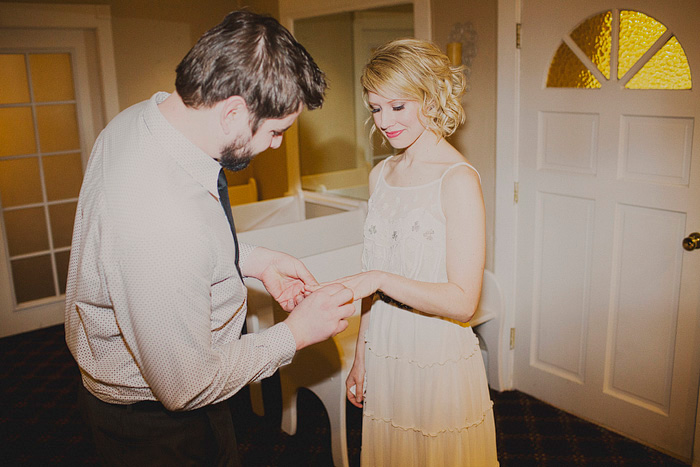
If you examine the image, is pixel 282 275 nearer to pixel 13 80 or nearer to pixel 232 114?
pixel 232 114

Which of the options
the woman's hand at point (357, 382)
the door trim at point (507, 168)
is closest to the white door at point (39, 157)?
the door trim at point (507, 168)

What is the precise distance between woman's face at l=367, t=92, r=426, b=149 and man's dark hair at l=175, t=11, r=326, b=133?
0.53 m

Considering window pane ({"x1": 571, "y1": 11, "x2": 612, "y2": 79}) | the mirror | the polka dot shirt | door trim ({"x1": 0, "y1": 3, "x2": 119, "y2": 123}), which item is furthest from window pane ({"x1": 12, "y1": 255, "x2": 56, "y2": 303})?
window pane ({"x1": 571, "y1": 11, "x2": 612, "y2": 79})

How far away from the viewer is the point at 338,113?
4500 millimetres

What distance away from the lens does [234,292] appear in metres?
1.25

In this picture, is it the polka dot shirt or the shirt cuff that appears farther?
the shirt cuff

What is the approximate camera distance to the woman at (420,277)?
157cm

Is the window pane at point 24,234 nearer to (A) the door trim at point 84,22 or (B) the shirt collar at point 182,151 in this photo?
(A) the door trim at point 84,22

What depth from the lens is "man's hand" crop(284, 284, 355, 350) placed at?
1.29m

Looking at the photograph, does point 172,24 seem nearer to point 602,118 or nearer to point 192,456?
point 602,118

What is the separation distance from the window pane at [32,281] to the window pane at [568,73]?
4.59 metres

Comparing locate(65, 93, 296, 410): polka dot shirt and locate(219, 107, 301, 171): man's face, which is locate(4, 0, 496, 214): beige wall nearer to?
locate(219, 107, 301, 171): man's face

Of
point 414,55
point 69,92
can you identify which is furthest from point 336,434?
point 69,92

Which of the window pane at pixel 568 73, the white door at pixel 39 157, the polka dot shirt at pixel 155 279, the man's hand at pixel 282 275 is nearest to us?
the polka dot shirt at pixel 155 279
